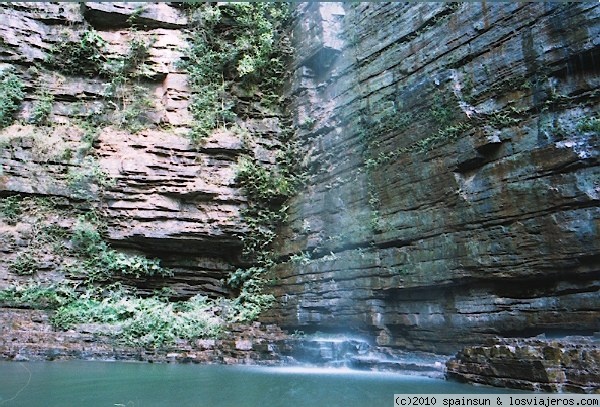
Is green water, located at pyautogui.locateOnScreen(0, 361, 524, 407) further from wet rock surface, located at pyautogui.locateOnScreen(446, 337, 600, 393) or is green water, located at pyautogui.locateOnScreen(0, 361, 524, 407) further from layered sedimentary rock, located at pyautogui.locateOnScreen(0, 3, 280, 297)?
layered sedimentary rock, located at pyautogui.locateOnScreen(0, 3, 280, 297)

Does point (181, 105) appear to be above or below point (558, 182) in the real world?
above

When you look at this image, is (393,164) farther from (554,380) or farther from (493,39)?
(554,380)

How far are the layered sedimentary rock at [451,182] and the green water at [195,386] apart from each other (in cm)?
165

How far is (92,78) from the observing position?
11992mm

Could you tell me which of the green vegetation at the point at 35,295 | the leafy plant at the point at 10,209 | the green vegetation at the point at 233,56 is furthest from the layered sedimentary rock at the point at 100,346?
the green vegetation at the point at 233,56

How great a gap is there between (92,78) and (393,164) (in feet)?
27.3

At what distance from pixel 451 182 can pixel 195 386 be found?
5.09 metres

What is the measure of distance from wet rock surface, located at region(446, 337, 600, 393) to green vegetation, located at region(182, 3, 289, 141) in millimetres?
8264

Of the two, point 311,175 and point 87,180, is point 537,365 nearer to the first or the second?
point 311,175

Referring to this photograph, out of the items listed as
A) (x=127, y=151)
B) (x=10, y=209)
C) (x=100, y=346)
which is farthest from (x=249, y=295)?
(x=10, y=209)

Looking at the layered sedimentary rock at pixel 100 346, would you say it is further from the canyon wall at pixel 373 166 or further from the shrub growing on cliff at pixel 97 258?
the shrub growing on cliff at pixel 97 258

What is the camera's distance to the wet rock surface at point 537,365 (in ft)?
15.6

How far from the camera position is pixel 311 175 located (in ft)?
36.0

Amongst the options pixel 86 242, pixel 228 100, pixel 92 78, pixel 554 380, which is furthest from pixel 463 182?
pixel 92 78
